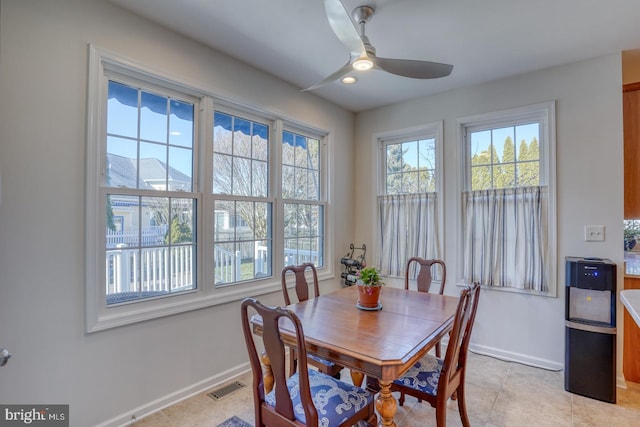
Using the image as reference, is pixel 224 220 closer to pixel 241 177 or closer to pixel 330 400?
A: pixel 241 177

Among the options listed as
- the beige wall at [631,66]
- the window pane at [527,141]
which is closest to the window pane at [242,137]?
the window pane at [527,141]

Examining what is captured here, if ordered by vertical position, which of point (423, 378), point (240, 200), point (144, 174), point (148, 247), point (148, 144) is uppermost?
point (148, 144)

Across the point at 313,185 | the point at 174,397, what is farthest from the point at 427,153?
the point at 174,397

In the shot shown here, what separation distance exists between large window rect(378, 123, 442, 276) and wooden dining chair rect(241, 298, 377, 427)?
89.5 inches

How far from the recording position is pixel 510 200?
3.15m

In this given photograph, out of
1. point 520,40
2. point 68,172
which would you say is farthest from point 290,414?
point 520,40

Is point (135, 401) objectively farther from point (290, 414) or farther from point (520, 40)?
point (520, 40)

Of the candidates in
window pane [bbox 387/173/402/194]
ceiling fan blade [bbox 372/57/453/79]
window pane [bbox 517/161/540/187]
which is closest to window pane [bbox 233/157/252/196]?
ceiling fan blade [bbox 372/57/453/79]

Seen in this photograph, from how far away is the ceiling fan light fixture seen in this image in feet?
6.63

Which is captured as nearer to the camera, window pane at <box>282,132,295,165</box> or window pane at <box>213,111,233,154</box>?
window pane at <box>213,111,233,154</box>

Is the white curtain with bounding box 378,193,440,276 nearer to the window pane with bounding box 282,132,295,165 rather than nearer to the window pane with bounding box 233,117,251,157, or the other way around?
the window pane with bounding box 282,132,295,165

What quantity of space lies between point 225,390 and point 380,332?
153 cm

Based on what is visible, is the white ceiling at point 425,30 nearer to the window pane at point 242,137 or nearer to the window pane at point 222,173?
the window pane at point 242,137

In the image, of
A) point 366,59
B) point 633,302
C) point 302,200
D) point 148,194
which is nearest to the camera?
point 633,302
